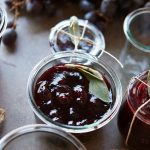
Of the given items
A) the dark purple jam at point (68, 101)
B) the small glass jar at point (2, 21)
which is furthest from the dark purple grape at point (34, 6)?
the dark purple jam at point (68, 101)

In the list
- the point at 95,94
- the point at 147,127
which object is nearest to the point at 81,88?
the point at 95,94

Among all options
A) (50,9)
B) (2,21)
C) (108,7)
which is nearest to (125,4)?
(108,7)

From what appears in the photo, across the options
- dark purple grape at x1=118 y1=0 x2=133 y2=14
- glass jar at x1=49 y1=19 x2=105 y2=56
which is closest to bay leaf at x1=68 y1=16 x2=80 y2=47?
glass jar at x1=49 y1=19 x2=105 y2=56

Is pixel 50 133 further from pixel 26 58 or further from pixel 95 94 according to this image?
pixel 26 58

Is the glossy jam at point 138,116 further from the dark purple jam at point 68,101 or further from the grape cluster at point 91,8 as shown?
the grape cluster at point 91,8

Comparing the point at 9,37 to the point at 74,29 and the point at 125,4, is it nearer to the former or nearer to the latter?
the point at 74,29

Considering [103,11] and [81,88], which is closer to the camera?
[81,88]
